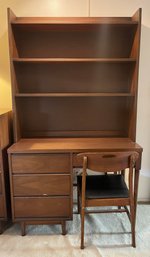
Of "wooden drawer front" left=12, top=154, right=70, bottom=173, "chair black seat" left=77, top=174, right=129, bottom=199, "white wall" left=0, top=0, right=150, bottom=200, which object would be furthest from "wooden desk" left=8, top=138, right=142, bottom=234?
"white wall" left=0, top=0, right=150, bottom=200

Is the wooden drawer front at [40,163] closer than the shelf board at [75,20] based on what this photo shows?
Yes

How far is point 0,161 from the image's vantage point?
1771 millimetres

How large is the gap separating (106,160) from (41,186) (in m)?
0.62

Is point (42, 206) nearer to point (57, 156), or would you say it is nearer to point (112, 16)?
point (57, 156)

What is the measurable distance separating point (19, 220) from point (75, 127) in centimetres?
103

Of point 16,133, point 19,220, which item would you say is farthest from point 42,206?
point 16,133

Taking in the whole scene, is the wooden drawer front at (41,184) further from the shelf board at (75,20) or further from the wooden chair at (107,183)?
the shelf board at (75,20)

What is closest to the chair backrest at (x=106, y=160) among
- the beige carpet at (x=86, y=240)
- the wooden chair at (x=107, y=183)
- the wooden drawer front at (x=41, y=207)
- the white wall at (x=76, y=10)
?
the wooden chair at (x=107, y=183)

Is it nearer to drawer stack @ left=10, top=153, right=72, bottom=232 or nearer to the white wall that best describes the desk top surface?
drawer stack @ left=10, top=153, right=72, bottom=232

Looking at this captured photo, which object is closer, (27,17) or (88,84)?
(27,17)

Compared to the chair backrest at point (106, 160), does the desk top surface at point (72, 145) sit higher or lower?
higher

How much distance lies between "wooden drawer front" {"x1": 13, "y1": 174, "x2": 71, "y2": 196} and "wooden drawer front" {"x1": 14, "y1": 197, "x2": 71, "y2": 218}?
0.18ft

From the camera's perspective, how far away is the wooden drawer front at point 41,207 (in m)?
1.80

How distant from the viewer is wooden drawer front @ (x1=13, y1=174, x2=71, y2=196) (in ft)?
5.81
